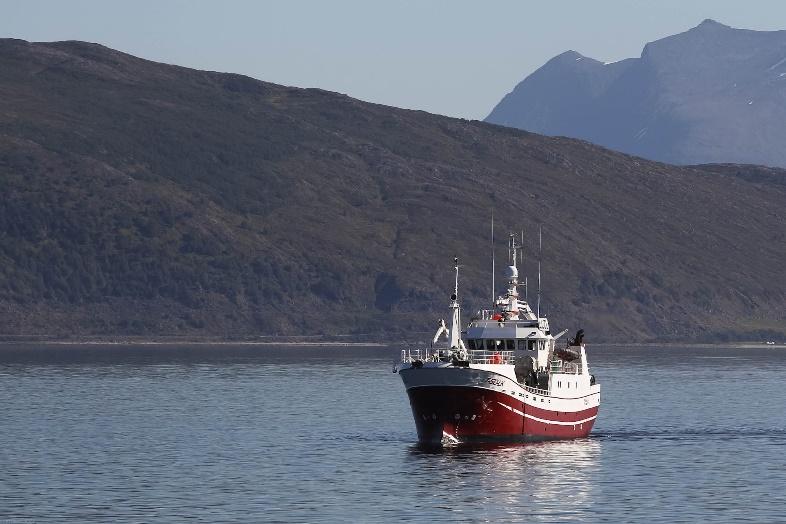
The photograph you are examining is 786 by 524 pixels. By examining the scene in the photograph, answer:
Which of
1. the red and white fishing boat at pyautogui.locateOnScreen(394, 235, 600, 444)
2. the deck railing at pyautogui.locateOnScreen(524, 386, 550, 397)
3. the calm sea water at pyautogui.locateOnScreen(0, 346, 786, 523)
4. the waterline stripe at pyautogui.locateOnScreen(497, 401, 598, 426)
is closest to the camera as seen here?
the calm sea water at pyautogui.locateOnScreen(0, 346, 786, 523)

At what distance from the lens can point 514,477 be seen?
3201 inches

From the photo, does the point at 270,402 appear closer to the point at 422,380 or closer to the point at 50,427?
the point at 50,427

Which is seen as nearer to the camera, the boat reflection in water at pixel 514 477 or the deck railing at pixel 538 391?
the boat reflection in water at pixel 514 477

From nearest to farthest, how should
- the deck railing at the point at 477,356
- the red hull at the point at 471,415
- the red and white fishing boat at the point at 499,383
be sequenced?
the red and white fishing boat at the point at 499,383 → the red hull at the point at 471,415 → the deck railing at the point at 477,356

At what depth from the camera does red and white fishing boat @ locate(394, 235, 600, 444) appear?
9162 centimetres

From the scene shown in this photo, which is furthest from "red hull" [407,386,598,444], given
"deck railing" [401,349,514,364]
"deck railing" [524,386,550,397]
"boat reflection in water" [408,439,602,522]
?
"deck railing" [401,349,514,364]

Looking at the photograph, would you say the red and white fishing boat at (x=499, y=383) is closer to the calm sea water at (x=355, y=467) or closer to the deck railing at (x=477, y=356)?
the deck railing at (x=477, y=356)

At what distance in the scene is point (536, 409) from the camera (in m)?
95.4

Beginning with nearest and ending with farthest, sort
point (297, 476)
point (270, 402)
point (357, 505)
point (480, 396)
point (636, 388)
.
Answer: point (357, 505)
point (297, 476)
point (480, 396)
point (270, 402)
point (636, 388)

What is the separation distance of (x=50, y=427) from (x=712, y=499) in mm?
54026

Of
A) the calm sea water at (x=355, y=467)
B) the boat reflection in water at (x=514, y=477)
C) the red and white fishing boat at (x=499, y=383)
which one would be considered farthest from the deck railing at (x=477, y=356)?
the calm sea water at (x=355, y=467)

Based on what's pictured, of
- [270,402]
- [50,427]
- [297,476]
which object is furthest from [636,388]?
[297,476]

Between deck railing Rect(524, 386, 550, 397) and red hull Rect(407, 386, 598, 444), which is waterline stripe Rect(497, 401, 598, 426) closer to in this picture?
red hull Rect(407, 386, 598, 444)

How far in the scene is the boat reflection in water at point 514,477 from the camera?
235 ft
